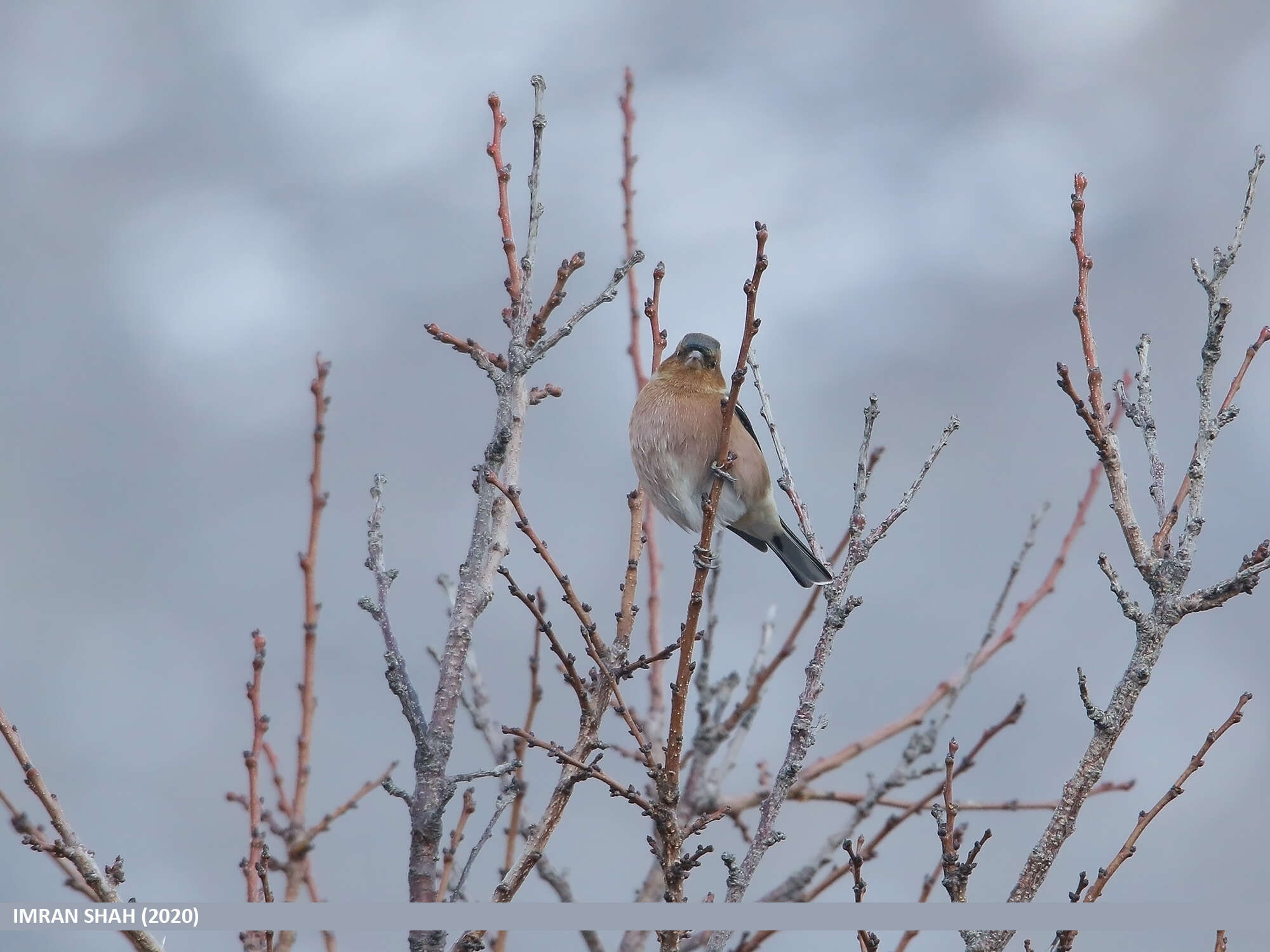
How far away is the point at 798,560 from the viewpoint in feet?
18.3

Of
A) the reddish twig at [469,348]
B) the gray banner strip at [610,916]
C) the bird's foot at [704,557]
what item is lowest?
the gray banner strip at [610,916]

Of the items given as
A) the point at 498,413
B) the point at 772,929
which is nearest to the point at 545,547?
the point at 498,413

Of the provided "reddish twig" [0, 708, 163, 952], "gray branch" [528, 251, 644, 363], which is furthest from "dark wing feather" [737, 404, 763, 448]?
"reddish twig" [0, 708, 163, 952]

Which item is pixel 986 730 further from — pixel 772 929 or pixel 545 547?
pixel 545 547

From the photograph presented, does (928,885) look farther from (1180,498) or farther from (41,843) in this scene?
(41,843)

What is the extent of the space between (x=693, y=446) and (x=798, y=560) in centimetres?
140

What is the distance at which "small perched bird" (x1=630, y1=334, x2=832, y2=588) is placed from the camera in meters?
4.47

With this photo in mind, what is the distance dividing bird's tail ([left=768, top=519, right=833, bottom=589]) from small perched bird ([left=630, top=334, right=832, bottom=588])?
0.20 metres

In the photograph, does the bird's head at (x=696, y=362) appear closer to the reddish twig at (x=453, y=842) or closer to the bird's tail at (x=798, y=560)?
the bird's tail at (x=798, y=560)

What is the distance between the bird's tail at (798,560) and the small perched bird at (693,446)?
0.20 metres

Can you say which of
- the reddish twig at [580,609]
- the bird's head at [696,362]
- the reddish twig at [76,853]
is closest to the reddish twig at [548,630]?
the reddish twig at [580,609]

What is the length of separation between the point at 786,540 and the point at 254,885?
328cm

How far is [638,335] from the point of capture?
4.08 m

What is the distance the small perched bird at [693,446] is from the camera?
14.7 ft
